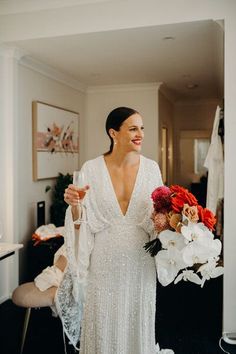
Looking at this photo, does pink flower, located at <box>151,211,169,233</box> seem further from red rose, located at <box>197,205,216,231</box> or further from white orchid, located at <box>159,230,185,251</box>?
red rose, located at <box>197,205,216,231</box>

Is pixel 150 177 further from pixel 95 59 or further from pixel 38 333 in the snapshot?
pixel 95 59

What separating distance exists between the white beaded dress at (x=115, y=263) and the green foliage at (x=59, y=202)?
2658 millimetres

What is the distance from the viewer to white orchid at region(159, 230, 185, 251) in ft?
5.43

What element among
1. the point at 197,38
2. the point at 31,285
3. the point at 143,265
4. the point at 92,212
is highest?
the point at 197,38

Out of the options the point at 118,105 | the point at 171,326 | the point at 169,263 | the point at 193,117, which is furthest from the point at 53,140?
the point at 193,117

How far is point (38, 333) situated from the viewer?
3.07 m

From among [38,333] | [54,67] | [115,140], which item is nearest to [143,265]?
[115,140]

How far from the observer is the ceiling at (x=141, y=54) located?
331 centimetres

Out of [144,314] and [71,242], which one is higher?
[71,242]

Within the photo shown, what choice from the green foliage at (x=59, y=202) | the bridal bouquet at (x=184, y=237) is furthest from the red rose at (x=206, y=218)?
the green foliage at (x=59, y=202)

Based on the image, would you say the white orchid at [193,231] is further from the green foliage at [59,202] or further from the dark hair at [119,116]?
the green foliage at [59,202]

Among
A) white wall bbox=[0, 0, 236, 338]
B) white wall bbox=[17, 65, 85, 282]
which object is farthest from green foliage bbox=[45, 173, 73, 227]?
white wall bbox=[0, 0, 236, 338]

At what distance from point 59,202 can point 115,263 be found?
280 cm

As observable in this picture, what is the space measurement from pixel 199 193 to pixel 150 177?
17.7ft
